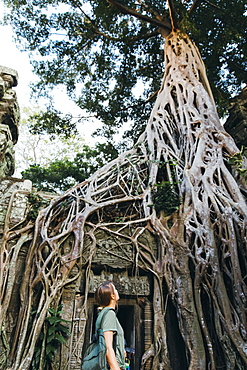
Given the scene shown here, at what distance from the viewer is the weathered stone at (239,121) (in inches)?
208

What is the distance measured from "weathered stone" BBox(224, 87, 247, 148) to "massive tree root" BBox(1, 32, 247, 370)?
1.02 m

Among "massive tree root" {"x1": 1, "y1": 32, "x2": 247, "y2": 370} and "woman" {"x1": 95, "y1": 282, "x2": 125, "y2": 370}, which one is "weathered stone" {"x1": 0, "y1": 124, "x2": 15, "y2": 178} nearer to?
"massive tree root" {"x1": 1, "y1": 32, "x2": 247, "y2": 370}

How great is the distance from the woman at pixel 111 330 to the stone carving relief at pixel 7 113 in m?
3.48

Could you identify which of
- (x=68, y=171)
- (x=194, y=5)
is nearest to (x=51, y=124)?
(x=68, y=171)

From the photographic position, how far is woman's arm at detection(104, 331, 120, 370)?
1424mm

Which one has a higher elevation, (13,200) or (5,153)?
(5,153)

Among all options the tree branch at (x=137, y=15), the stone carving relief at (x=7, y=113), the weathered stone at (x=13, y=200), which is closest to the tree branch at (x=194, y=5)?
the tree branch at (x=137, y=15)

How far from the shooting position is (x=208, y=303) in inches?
117

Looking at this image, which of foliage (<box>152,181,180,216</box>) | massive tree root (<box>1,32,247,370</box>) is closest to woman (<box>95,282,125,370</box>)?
massive tree root (<box>1,32,247,370</box>)

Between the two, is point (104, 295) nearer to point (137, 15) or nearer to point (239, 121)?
point (239, 121)

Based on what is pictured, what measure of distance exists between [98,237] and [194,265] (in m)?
1.23

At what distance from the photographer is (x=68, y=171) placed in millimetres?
8508

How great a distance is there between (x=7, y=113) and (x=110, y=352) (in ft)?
14.7

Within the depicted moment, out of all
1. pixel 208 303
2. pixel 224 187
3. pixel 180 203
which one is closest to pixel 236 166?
pixel 224 187
